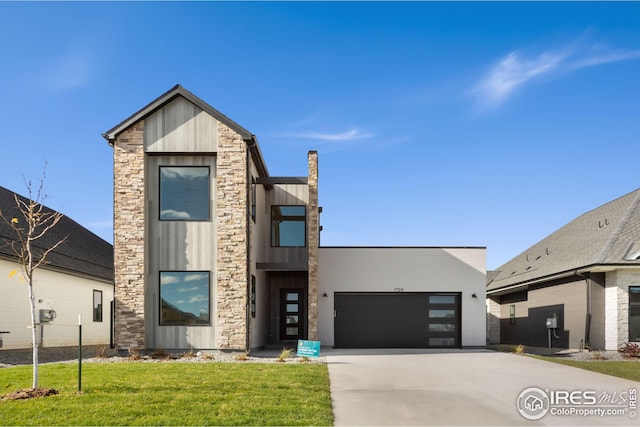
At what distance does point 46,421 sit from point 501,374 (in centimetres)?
A: 938

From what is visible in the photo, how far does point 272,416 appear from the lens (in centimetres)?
711

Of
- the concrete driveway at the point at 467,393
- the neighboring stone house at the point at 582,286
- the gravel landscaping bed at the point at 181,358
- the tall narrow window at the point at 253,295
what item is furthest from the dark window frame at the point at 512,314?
the tall narrow window at the point at 253,295

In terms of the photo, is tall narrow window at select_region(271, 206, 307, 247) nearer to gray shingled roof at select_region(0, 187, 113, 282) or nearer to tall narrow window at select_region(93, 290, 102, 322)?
gray shingled roof at select_region(0, 187, 113, 282)

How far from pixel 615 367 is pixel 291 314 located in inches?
459

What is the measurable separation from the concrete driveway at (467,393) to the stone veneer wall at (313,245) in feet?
10.9

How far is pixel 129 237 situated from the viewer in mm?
15555

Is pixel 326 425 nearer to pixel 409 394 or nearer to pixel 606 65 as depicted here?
pixel 409 394

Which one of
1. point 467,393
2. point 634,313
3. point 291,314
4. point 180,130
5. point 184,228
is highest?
point 180,130

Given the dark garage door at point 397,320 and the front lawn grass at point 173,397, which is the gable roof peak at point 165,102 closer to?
the front lawn grass at point 173,397

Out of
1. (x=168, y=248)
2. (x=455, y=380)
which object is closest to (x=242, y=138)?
(x=168, y=248)

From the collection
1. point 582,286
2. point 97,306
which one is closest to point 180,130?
point 97,306

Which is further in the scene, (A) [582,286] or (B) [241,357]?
(A) [582,286]

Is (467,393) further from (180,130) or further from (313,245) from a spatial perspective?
(180,130)

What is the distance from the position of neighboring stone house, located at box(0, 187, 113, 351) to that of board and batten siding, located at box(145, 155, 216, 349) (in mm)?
3422
